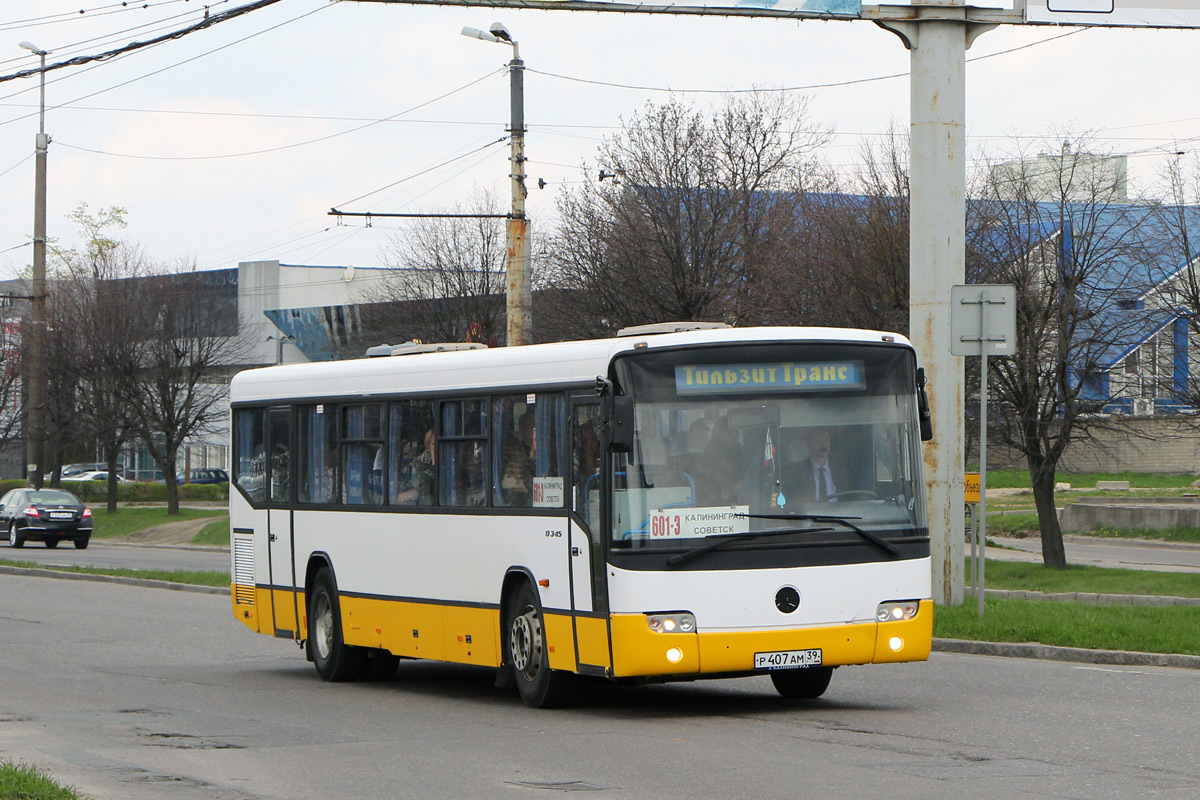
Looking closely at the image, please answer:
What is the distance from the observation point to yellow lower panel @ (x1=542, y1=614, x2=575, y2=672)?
1145cm

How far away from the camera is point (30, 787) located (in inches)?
318

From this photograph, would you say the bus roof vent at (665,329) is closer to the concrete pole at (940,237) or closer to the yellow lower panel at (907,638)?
the yellow lower panel at (907,638)

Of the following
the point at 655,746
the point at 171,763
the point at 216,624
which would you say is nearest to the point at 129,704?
the point at 171,763

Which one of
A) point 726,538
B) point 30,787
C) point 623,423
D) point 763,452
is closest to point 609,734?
point 726,538

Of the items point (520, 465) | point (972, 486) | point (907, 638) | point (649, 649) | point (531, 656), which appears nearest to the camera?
point (649, 649)

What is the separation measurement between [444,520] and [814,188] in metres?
25.1

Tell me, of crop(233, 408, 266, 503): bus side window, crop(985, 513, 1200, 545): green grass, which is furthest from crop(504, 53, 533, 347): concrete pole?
crop(985, 513, 1200, 545): green grass

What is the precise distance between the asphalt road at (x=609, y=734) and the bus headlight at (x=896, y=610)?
0.63 m

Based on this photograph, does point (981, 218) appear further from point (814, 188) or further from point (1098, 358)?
point (814, 188)

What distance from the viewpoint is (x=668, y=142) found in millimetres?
37438

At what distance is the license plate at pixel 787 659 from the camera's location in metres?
11.0

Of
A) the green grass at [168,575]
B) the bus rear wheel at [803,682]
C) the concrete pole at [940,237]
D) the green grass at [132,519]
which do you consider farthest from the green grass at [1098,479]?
the bus rear wheel at [803,682]

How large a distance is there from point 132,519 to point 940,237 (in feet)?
136

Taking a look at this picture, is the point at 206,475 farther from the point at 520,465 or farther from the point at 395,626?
the point at 520,465
